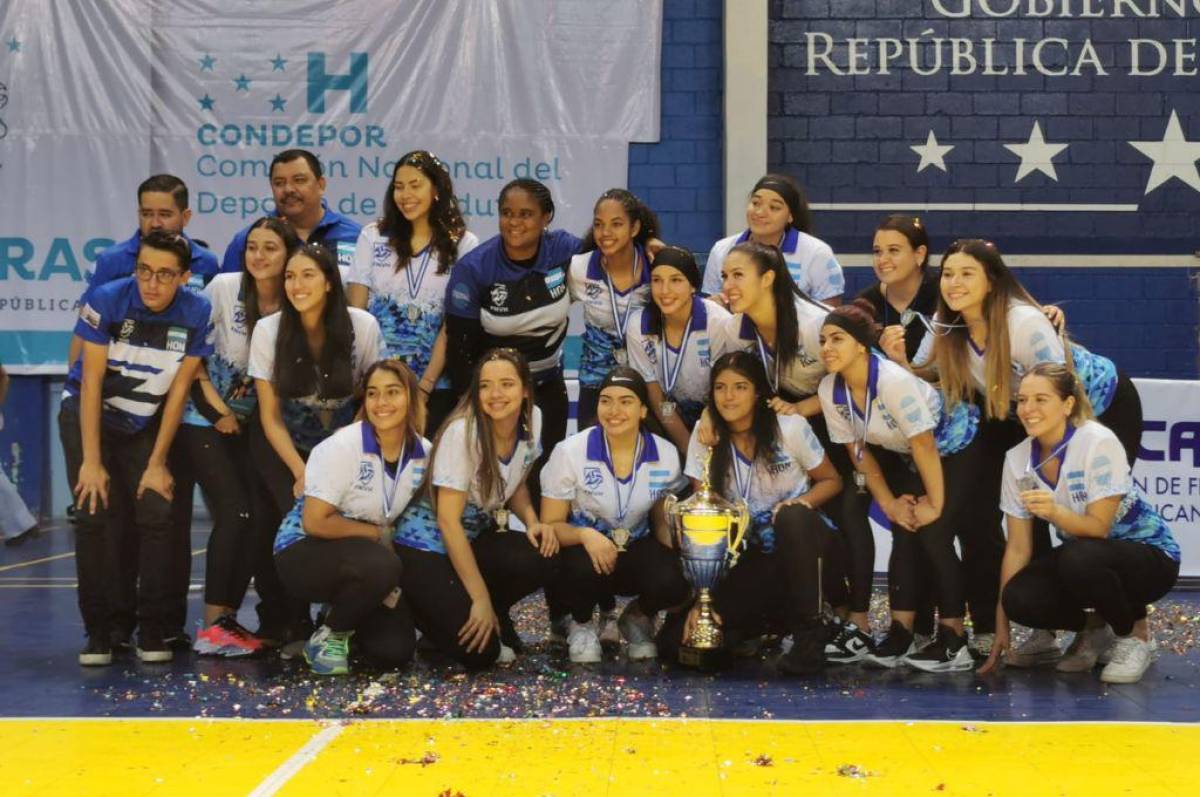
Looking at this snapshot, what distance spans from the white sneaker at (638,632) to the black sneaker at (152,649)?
144 cm

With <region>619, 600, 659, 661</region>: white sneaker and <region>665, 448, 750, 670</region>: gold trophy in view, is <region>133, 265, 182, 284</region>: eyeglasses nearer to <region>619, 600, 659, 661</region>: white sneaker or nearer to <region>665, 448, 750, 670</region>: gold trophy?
<region>665, 448, 750, 670</region>: gold trophy

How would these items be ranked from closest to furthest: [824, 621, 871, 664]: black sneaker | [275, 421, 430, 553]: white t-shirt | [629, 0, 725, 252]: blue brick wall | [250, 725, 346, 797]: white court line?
[250, 725, 346, 797]: white court line < [275, 421, 430, 553]: white t-shirt < [824, 621, 871, 664]: black sneaker < [629, 0, 725, 252]: blue brick wall

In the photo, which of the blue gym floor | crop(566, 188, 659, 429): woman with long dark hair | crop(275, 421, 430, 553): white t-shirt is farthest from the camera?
crop(566, 188, 659, 429): woman with long dark hair

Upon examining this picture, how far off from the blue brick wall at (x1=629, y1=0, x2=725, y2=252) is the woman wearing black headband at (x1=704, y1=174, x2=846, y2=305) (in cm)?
493

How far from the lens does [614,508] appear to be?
460 centimetres

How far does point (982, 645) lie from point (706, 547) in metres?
1.01

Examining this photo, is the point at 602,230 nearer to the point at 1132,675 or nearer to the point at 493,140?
the point at 1132,675

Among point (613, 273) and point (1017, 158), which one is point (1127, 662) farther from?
point (1017, 158)

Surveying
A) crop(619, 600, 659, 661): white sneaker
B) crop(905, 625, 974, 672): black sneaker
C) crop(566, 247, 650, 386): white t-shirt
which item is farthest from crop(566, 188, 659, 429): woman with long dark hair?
crop(905, 625, 974, 672): black sneaker

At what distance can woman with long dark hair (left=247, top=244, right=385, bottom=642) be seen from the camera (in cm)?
453

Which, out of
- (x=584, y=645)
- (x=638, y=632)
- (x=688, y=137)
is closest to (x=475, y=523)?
(x=584, y=645)

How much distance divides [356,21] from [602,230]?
18.6ft

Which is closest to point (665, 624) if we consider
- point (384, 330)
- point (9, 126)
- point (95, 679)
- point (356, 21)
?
point (384, 330)

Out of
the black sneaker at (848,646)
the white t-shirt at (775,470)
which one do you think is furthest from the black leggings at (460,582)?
the black sneaker at (848,646)
